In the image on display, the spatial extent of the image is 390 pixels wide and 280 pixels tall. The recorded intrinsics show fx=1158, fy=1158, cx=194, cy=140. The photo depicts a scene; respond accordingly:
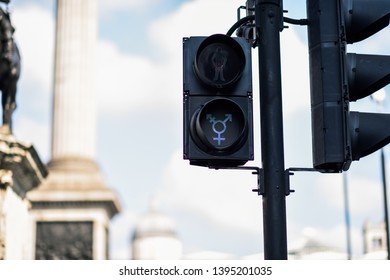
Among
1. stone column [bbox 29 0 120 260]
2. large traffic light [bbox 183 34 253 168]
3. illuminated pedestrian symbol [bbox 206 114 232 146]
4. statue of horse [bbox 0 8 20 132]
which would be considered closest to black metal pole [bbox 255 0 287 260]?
large traffic light [bbox 183 34 253 168]

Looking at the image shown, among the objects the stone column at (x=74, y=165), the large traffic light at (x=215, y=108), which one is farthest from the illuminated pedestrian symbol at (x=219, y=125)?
the stone column at (x=74, y=165)

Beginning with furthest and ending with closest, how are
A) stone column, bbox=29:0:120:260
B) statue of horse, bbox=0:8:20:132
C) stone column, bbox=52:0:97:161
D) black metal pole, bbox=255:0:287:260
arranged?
stone column, bbox=52:0:97:161
stone column, bbox=29:0:120:260
statue of horse, bbox=0:8:20:132
black metal pole, bbox=255:0:287:260

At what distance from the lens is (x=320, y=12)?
6.47m

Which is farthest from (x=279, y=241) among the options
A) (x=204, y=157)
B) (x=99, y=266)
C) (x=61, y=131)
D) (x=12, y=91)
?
(x=61, y=131)

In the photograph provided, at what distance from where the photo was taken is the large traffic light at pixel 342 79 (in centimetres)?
630

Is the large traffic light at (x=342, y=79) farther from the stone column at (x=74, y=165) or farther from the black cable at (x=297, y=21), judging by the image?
the stone column at (x=74, y=165)

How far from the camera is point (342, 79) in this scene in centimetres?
639

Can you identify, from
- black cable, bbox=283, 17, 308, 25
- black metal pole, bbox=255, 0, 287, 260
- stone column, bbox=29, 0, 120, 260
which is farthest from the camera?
stone column, bbox=29, 0, 120, 260

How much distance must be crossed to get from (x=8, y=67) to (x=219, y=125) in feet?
65.0

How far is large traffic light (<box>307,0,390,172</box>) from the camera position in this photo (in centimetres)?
630

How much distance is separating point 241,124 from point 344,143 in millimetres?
571

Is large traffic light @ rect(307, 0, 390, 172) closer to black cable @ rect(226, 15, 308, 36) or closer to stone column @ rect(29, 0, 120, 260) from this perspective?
black cable @ rect(226, 15, 308, 36)

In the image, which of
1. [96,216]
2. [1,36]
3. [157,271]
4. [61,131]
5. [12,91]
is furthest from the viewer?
[61,131]

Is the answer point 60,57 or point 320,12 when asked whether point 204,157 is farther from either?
point 60,57
